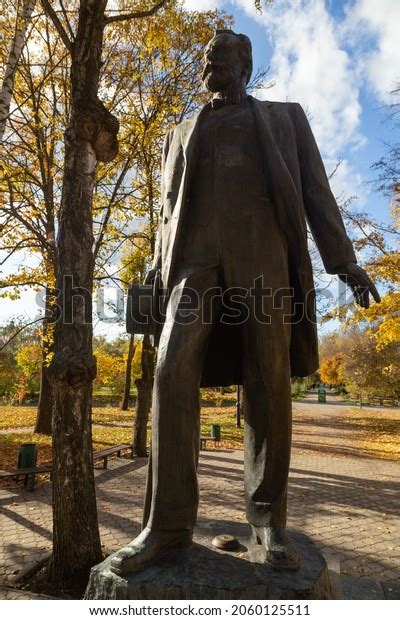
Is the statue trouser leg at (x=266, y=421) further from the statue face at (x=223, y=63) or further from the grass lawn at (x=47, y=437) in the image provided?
the grass lawn at (x=47, y=437)

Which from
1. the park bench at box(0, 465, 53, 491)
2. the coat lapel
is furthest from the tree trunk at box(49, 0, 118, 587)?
the park bench at box(0, 465, 53, 491)

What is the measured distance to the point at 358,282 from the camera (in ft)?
7.81

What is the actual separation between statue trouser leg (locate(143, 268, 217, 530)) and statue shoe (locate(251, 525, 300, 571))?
1.12 feet

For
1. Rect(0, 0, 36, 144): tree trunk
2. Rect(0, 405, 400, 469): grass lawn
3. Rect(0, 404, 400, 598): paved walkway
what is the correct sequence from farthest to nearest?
Rect(0, 405, 400, 469): grass lawn < Rect(0, 0, 36, 144): tree trunk < Rect(0, 404, 400, 598): paved walkway

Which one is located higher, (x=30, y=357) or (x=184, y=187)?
(x=30, y=357)

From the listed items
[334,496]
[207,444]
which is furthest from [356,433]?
[334,496]

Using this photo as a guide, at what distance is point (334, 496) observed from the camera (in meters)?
9.90

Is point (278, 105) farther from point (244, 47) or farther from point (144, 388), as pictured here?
point (144, 388)

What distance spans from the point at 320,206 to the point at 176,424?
1.46 metres

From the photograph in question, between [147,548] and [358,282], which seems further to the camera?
[358,282]

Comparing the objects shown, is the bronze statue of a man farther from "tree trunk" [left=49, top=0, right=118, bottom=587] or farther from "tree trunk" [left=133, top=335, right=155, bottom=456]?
"tree trunk" [left=133, top=335, right=155, bottom=456]

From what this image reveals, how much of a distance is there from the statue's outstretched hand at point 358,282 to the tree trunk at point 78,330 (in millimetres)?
3961

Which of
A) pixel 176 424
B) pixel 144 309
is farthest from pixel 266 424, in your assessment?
pixel 144 309

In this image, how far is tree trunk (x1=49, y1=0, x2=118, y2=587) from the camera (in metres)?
5.54
